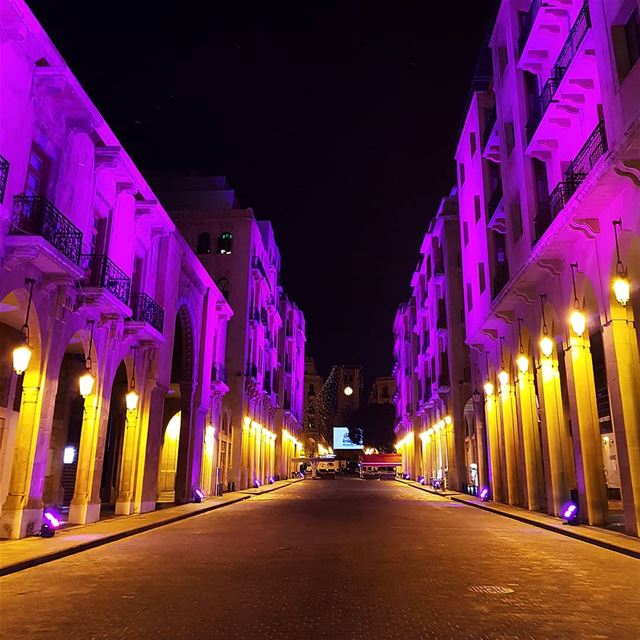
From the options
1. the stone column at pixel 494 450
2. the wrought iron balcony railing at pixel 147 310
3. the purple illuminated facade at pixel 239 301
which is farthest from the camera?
the purple illuminated facade at pixel 239 301

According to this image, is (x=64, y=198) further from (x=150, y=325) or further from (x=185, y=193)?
(x=185, y=193)

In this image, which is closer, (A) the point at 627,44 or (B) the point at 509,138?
(A) the point at 627,44

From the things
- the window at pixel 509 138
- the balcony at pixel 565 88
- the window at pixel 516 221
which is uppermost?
the window at pixel 509 138

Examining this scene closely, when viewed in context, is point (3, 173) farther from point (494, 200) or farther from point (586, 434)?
point (494, 200)

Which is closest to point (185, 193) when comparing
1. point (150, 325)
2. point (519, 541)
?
point (150, 325)

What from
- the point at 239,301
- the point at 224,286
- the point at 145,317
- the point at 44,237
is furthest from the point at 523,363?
the point at 224,286

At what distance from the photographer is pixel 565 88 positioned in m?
15.8

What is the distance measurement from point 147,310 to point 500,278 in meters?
13.9

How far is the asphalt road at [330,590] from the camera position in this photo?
19.0 feet

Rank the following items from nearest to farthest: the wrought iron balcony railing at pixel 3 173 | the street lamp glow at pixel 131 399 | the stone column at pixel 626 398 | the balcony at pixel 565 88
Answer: the wrought iron balcony railing at pixel 3 173, the stone column at pixel 626 398, the balcony at pixel 565 88, the street lamp glow at pixel 131 399

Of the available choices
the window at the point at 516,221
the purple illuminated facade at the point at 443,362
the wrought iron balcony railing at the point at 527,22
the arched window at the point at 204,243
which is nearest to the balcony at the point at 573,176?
the window at the point at 516,221

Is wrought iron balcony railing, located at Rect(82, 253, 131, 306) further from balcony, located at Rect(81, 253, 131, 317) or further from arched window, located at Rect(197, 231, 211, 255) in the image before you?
arched window, located at Rect(197, 231, 211, 255)

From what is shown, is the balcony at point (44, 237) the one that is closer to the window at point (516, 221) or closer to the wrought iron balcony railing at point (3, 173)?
the wrought iron balcony railing at point (3, 173)

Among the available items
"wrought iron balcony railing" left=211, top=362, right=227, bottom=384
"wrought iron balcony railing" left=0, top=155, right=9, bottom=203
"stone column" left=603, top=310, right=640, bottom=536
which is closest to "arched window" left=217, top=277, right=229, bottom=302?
"wrought iron balcony railing" left=211, top=362, right=227, bottom=384
